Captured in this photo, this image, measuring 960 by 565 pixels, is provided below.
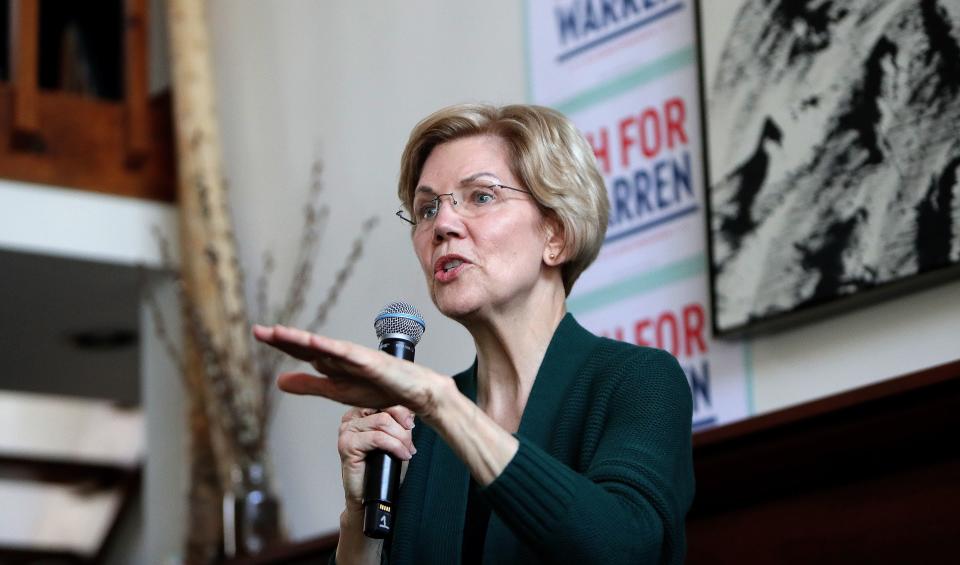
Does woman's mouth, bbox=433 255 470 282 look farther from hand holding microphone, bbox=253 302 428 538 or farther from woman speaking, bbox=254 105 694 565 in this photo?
hand holding microphone, bbox=253 302 428 538

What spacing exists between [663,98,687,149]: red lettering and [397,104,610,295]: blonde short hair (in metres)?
1.46

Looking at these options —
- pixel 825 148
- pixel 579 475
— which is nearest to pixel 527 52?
pixel 825 148

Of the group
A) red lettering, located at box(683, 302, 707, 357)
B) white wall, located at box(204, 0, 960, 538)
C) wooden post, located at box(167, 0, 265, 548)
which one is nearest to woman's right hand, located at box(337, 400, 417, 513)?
red lettering, located at box(683, 302, 707, 357)

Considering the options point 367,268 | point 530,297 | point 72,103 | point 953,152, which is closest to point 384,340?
point 530,297

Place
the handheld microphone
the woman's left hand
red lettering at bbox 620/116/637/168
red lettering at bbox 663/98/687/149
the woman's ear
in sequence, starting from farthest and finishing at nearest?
red lettering at bbox 620/116/637/168 → red lettering at bbox 663/98/687/149 → the woman's ear → the handheld microphone → the woman's left hand

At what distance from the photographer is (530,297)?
7.22 feet

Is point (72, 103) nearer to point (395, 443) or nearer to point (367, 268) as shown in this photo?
point (367, 268)

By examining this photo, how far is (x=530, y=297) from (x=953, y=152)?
3.81ft

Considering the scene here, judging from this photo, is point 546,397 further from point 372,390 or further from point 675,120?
point 675,120

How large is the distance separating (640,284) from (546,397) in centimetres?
176

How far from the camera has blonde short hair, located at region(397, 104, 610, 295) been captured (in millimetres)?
2180

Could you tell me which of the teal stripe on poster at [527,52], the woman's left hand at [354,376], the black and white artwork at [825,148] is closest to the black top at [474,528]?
the woman's left hand at [354,376]

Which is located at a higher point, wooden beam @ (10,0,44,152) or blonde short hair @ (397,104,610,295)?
wooden beam @ (10,0,44,152)

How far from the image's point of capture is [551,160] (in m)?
2.19
